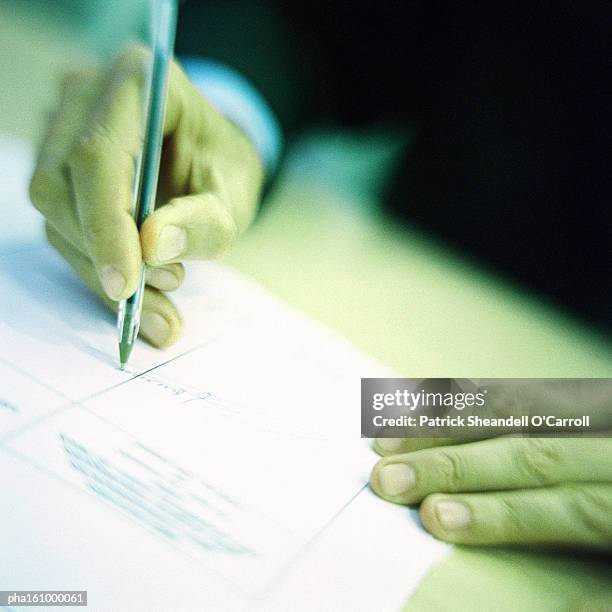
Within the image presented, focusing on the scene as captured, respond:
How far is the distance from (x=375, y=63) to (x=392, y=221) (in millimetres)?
180

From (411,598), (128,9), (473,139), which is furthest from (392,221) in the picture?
(411,598)

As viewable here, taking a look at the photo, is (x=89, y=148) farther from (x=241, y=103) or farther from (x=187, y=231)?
(x=241, y=103)

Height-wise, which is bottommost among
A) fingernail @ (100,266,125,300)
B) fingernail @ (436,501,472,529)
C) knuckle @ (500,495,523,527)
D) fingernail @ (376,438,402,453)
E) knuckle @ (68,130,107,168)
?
fingernail @ (376,438,402,453)

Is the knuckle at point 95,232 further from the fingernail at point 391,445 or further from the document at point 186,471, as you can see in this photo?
the fingernail at point 391,445

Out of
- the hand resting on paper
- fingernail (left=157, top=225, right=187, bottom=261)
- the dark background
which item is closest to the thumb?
fingernail (left=157, top=225, right=187, bottom=261)

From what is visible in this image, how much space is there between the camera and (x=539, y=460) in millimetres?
287

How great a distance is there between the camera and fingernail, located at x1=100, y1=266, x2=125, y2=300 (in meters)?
0.29

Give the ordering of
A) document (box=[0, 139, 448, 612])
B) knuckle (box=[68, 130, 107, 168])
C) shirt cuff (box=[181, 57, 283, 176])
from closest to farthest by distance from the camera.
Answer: document (box=[0, 139, 448, 612])
knuckle (box=[68, 130, 107, 168])
shirt cuff (box=[181, 57, 283, 176])

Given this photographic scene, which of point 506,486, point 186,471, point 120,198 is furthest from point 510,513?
point 120,198

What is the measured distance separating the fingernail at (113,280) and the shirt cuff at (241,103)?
0.29m

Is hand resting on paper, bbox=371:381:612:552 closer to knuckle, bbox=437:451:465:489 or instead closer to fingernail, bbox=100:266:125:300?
knuckle, bbox=437:451:465:489

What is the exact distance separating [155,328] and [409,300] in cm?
22

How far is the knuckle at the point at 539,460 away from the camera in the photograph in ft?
0.94

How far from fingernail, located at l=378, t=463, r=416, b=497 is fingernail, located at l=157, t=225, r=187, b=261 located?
0.16 meters
